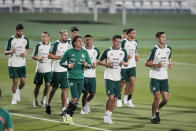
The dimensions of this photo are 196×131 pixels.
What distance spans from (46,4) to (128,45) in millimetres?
69862

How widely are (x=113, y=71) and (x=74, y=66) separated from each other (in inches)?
43.4

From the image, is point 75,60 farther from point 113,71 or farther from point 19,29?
point 19,29

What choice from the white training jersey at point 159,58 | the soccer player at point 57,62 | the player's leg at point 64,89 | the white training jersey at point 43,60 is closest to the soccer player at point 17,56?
the white training jersey at point 43,60

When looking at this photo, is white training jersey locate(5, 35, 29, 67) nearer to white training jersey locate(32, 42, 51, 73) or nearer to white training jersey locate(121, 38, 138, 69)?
white training jersey locate(32, 42, 51, 73)

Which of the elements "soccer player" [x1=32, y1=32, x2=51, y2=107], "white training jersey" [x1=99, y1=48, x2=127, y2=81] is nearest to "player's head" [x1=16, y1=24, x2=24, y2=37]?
"soccer player" [x1=32, y1=32, x2=51, y2=107]

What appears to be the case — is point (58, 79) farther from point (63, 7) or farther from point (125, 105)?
point (63, 7)

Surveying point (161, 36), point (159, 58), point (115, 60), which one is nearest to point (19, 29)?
point (115, 60)

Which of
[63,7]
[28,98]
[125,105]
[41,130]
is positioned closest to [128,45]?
[125,105]

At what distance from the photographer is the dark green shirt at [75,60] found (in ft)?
51.4

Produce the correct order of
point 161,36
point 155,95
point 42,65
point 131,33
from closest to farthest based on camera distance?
point 161,36 → point 155,95 → point 42,65 → point 131,33

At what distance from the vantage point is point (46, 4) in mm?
88125

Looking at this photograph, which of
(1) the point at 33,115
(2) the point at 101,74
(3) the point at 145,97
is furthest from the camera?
(2) the point at 101,74

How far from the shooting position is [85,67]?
51.6 feet

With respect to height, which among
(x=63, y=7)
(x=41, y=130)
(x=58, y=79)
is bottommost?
(x=41, y=130)
